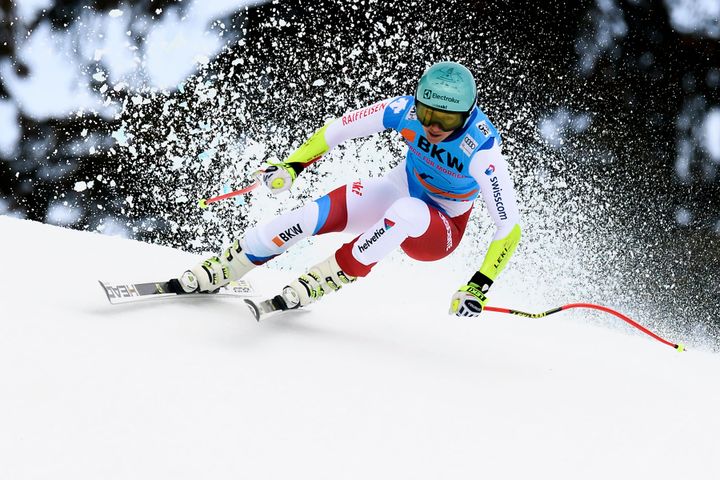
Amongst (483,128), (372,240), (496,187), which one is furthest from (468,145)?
(372,240)

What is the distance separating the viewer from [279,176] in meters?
3.31

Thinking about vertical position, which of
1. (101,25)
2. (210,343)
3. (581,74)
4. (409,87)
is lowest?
(210,343)

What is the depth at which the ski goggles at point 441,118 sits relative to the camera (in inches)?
117

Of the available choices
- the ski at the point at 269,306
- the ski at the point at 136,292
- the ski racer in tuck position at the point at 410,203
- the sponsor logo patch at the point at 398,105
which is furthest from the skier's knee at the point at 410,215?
the ski at the point at 136,292

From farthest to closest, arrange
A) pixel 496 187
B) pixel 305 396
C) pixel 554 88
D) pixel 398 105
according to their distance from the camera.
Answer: pixel 554 88
pixel 398 105
pixel 496 187
pixel 305 396

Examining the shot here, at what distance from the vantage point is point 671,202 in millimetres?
12102

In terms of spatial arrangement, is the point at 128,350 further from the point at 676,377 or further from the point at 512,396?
the point at 676,377

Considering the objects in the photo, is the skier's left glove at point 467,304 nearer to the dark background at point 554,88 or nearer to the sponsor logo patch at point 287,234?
the sponsor logo patch at point 287,234

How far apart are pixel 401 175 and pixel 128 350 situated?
1.57 metres

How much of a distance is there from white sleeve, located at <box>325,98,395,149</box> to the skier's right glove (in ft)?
0.81

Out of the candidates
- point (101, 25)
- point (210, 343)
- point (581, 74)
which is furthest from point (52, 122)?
point (210, 343)

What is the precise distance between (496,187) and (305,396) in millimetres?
1226

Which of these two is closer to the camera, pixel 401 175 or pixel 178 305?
pixel 178 305

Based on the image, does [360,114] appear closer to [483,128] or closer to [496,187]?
[483,128]
